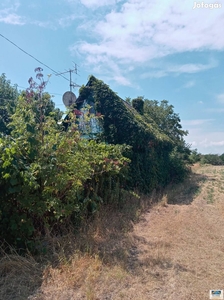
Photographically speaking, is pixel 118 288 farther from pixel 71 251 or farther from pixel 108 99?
pixel 108 99

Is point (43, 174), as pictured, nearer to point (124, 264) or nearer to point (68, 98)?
point (124, 264)

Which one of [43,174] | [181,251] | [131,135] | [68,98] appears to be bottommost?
[181,251]

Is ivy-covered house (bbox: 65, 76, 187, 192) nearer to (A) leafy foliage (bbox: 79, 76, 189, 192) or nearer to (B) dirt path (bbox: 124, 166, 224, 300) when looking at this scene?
(A) leafy foliage (bbox: 79, 76, 189, 192)

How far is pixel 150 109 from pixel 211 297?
19615 mm

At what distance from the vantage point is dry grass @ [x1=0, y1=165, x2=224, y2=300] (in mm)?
2812

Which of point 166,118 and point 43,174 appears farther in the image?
point 166,118

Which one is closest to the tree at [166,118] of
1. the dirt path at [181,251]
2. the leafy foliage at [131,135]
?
the leafy foliage at [131,135]

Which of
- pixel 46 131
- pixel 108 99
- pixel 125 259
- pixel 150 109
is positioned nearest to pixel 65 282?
pixel 125 259

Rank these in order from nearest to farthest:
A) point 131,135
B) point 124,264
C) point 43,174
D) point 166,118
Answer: point 124,264 → point 43,174 → point 131,135 → point 166,118

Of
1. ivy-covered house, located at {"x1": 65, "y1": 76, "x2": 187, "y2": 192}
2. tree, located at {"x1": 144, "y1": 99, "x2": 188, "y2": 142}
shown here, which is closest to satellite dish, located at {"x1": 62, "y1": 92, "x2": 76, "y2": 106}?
ivy-covered house, located at {"x1": 65, "y1": 76, "x2": 187, "y2": 192}

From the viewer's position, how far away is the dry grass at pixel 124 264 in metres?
2.81

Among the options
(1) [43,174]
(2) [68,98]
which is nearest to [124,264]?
(1) [43,174]

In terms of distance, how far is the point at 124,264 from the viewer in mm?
3482

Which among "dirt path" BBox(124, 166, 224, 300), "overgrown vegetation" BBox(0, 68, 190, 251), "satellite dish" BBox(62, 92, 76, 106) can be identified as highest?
"satellite dish" BBox(62, 92, 76, 106)
